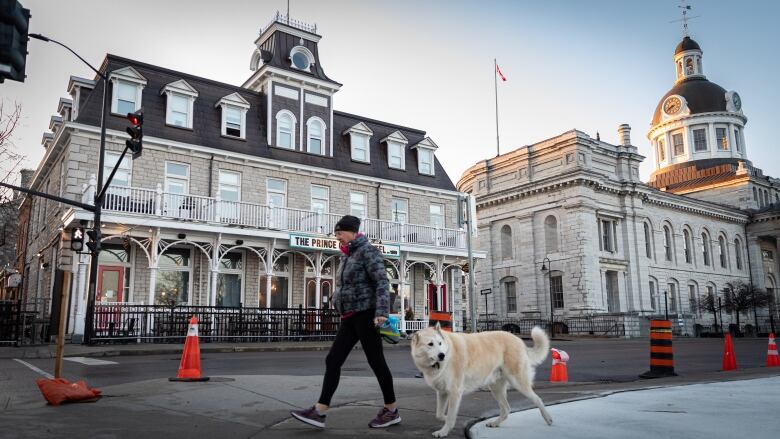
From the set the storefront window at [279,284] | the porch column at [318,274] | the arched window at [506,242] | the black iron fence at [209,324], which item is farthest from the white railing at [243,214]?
the arched window at [506,242]

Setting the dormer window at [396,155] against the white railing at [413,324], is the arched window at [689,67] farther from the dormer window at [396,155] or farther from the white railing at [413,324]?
the white railing at [413,324]

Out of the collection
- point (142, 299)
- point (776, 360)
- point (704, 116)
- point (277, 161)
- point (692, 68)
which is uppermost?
point (692, 68)

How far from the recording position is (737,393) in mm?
7730

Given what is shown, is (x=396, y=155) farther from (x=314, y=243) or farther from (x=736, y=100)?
(x=736, y=100)

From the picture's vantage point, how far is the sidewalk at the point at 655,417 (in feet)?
16.4

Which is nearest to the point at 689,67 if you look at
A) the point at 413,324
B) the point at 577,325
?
the point at 577,325

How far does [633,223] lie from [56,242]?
3962 cm

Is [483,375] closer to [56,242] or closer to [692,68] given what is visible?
[56,242]

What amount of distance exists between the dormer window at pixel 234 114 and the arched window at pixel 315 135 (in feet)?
10.6

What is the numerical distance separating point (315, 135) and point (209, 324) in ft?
37.9

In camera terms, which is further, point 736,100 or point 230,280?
point 736,100

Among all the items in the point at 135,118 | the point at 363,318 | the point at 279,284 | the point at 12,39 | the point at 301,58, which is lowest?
the point at 363,318

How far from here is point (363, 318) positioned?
5.48 m

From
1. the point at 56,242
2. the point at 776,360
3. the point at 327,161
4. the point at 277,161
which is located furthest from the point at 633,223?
the point at 56,242
